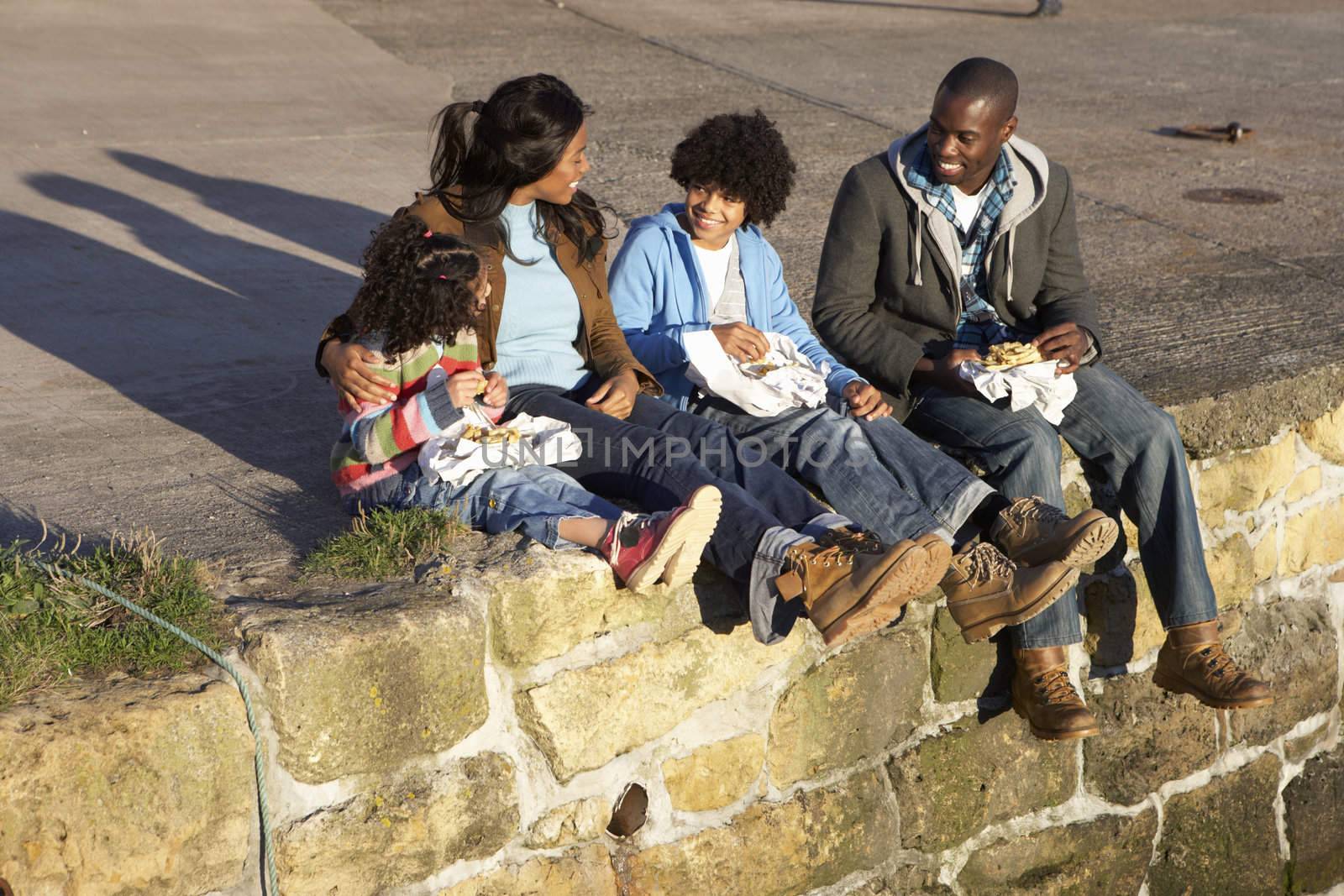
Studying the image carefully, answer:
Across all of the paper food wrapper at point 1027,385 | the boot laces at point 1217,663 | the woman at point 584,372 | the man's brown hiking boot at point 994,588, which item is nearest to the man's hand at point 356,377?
the woman at point 584,372

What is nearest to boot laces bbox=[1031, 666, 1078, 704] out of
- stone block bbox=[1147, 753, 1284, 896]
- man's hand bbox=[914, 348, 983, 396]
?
man's hand bbox=[914, 348, 983, 396]

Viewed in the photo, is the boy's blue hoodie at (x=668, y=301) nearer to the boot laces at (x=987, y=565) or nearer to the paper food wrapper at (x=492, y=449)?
the paper food wrapper at (x=492, y=449)

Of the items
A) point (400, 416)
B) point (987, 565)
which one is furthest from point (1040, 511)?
point (400, 416)

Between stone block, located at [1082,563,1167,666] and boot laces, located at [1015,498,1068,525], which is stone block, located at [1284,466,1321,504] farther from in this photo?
boot laces, located at [1015,498,1068,525]

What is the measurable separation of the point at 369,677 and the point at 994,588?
144 centimetres

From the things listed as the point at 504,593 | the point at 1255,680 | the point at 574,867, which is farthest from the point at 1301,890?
the point at 504,593

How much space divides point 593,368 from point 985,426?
1.06 m

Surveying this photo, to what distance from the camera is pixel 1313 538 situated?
4.66 metres

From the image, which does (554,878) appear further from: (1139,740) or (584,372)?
(1139,740)

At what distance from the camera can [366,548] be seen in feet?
10.1

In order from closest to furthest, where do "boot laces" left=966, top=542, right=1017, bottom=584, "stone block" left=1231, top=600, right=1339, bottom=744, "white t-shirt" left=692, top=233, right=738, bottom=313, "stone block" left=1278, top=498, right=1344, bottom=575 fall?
1. "boot laces" left=966, top=542, right=1017, bottom=584
2. "white t-shirt" left=692, top=233, right=738, bottom=313
3. "stone block" left=1231, top=600, right=1339, bottom=744
4. "stone block" left=1278, top=498, right=1344, bottom=575

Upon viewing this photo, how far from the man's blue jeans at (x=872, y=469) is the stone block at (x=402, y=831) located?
1.07m

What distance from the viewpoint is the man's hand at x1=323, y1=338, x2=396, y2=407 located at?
10.8 feet

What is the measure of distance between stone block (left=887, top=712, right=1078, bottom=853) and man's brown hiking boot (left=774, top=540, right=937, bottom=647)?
77cm
